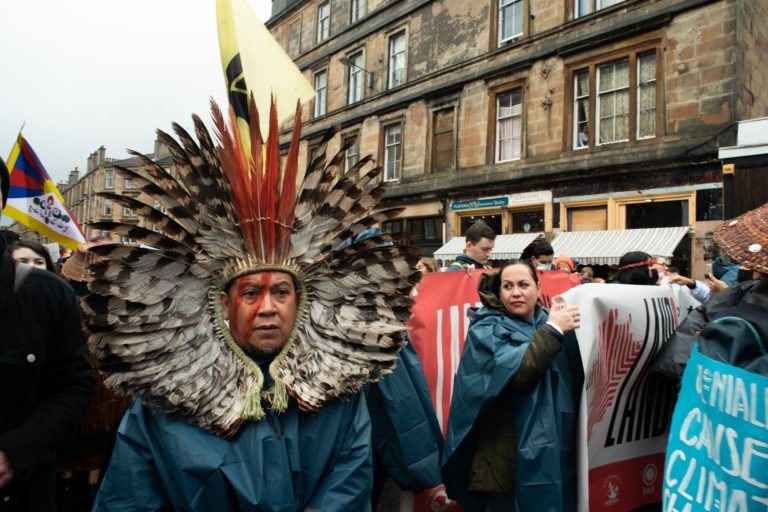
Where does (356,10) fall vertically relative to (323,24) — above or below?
below

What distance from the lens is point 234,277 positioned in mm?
1679

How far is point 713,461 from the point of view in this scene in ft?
5.02

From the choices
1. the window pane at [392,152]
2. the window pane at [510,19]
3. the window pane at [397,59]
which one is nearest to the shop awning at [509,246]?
the window pane at [392,152]

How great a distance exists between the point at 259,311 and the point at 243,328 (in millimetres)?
85

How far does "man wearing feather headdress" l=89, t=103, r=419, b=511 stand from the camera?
1.52m

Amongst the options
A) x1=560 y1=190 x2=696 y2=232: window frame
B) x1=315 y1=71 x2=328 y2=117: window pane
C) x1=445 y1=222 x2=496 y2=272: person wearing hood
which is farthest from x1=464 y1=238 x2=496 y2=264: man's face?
x1=315 y1=71 x2=328 y2=117: window pane

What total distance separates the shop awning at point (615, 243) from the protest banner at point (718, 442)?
8808 millimetres

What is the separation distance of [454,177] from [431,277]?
1125cm

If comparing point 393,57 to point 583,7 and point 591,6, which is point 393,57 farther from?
point 591,6

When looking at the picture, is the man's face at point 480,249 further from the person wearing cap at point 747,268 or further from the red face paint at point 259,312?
Answer: the red face paint at point 259,312

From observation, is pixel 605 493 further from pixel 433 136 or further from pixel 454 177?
pixel 433 136

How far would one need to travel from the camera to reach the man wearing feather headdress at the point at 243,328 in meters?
1.52

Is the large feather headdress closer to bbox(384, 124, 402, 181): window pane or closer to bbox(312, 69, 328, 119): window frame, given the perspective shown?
bbox(384, 124, 402, 181): window pane

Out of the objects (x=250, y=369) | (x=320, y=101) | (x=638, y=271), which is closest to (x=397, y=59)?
(x=320, y=101)
